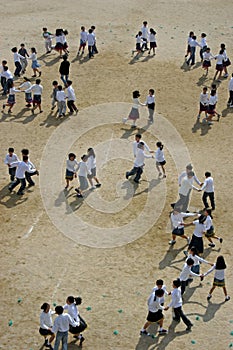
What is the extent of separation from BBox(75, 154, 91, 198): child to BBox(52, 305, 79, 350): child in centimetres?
673

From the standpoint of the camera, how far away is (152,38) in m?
30.0

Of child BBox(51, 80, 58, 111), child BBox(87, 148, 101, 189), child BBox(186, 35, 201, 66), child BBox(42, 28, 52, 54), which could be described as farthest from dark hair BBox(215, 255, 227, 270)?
child BBox(42, 28, 52, 54)

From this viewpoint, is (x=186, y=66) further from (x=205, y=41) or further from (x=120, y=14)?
(x=120, y=14)

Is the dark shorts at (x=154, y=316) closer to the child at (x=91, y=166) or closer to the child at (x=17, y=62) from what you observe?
the child at (x=91, y=166)

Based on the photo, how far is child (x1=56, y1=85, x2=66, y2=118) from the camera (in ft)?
80.3

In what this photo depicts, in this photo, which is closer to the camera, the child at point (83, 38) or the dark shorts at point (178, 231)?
the dark shorts at point (178, 231)

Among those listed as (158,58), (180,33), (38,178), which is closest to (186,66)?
(158,58)

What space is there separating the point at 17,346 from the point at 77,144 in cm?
1010

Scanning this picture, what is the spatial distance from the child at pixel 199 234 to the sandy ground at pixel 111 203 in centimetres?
54

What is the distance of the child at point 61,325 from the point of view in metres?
13.8

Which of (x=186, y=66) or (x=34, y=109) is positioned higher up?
(x=186, y=66)

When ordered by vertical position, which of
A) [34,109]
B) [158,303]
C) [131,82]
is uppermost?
[131,82]

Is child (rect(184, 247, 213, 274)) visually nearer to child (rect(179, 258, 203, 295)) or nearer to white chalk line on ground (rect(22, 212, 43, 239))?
child (rect(179, 258, 203, 295))

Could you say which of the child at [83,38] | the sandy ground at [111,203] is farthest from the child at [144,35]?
the child at [83,38]
